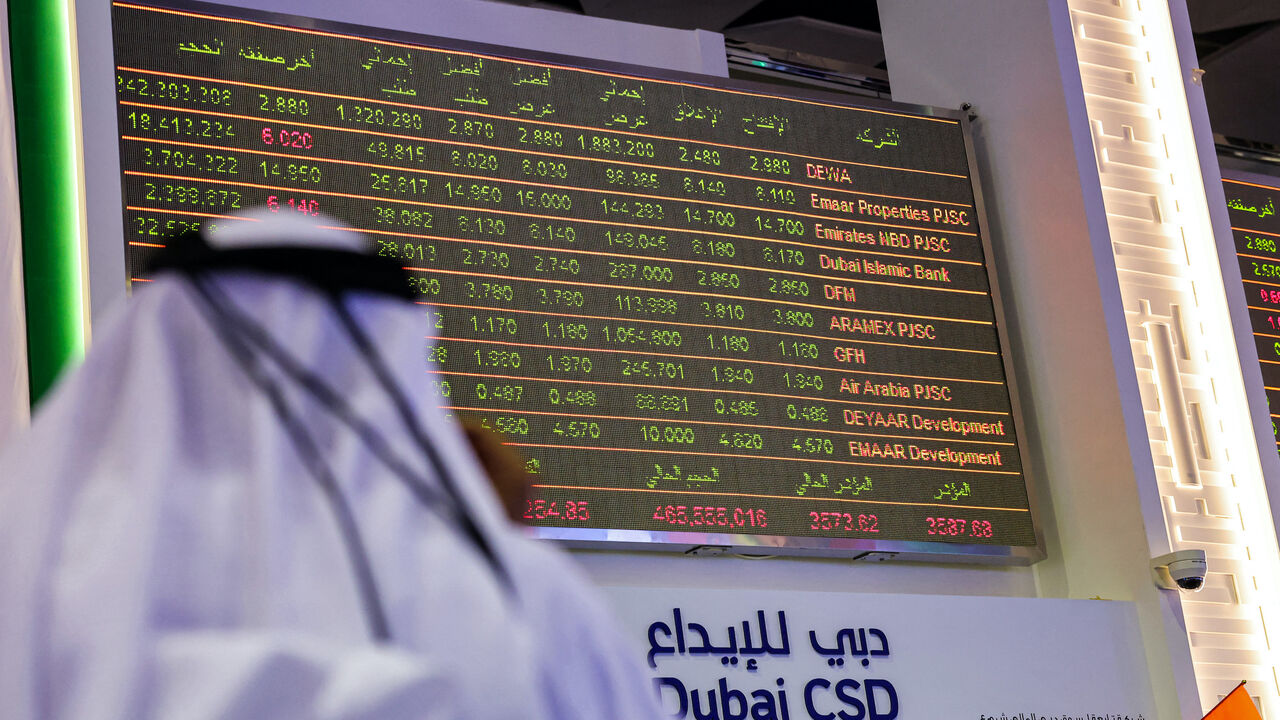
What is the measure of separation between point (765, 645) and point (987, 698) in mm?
657

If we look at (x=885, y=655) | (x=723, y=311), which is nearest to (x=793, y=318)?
(x=723, y=311)

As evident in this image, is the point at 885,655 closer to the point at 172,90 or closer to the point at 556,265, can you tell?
the point at 556,265

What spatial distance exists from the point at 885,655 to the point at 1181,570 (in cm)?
88

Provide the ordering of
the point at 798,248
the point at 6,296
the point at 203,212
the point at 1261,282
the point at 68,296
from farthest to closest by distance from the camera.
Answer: the point at 1261,282, the point at 798,248, the point at 203,212, the point at 68,296, the point at 6,296

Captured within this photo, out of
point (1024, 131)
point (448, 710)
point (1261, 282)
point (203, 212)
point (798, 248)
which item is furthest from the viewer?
point (1261, 282)

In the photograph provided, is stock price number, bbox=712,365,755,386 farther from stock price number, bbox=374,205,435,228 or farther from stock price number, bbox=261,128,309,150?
stock price number, bbox=261,128,309,150

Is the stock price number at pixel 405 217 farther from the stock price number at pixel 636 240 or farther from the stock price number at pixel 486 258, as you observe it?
the stock price number at pixel 636 240

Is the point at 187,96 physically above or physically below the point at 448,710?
above

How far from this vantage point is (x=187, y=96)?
4.08 metres

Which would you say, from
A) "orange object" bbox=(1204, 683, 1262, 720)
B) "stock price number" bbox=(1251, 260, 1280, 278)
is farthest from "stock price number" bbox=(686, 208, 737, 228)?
"stock price number" bbox=(1251, 260, 1280, 278)

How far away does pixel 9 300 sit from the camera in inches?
78.2

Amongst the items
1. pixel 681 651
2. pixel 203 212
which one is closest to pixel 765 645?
pixel 681 651

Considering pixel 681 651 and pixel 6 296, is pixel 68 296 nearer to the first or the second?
pixel 6 296

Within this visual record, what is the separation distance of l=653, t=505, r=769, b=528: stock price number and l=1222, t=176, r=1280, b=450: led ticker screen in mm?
2152
